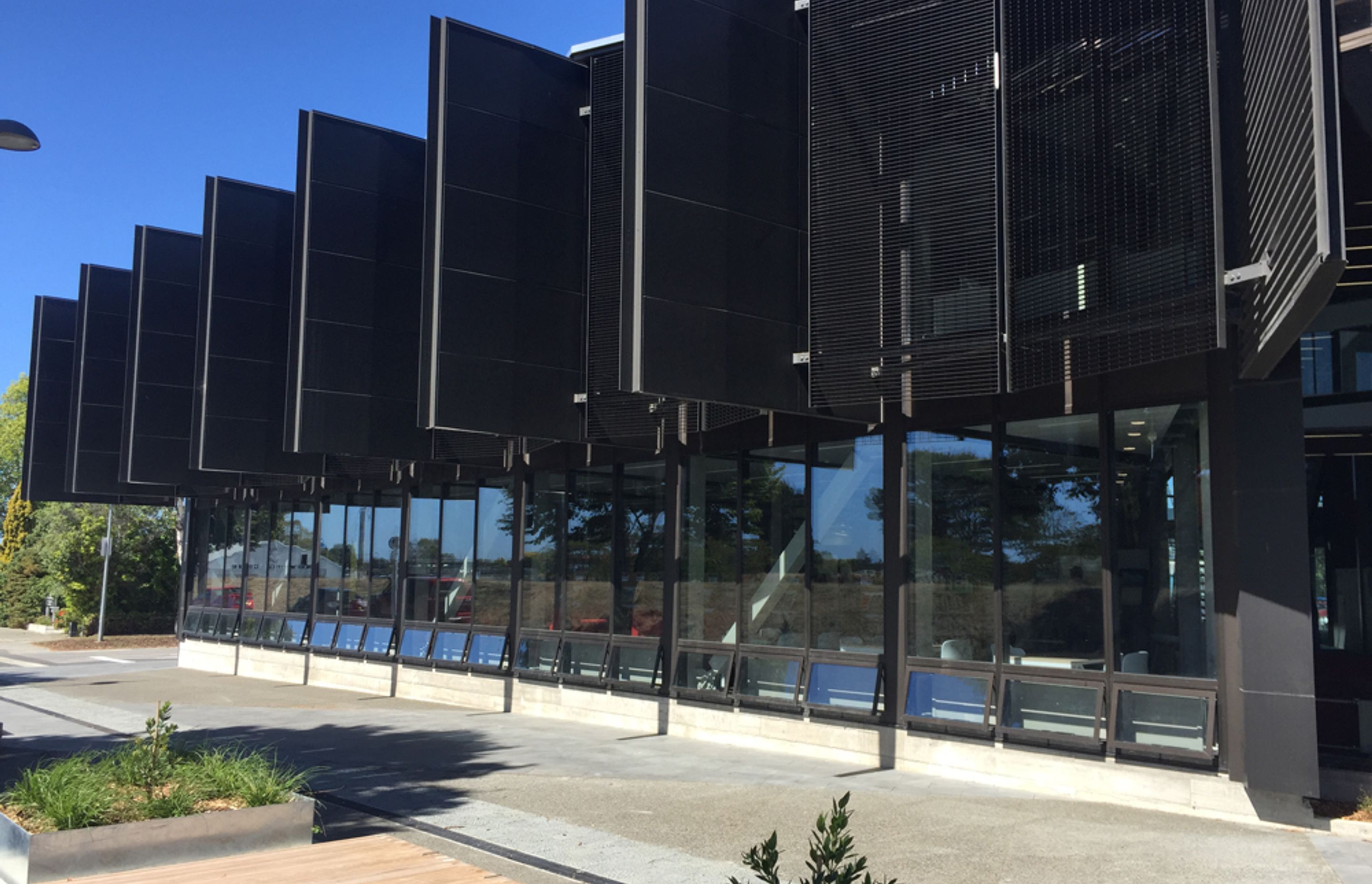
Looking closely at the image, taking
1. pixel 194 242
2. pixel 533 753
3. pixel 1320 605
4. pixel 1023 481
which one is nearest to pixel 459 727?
pixel 533 753

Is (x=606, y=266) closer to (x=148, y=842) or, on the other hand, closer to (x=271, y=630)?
(x=148, y=842)

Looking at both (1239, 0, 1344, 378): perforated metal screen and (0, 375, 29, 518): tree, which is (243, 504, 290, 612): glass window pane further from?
(0, 375, 29, 518): tree

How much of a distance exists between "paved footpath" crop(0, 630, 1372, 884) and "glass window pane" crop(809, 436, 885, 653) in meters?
1.88

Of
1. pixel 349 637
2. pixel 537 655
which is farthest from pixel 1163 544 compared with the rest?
pixel 349 637

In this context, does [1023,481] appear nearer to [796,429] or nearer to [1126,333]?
[1126,333]

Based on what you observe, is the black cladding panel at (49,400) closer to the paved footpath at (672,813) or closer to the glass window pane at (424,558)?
the glass window pane at (424,558)

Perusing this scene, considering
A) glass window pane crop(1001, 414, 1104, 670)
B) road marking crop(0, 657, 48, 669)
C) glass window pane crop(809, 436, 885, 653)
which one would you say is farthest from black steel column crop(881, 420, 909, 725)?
road marking crop(0, 657, 48, 669)

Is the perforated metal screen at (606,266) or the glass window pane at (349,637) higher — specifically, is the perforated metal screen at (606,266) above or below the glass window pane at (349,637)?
above

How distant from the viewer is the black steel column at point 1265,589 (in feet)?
35.6

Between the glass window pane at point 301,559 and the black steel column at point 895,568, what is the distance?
19282 millimetres

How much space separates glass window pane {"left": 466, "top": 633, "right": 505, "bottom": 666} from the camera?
878 inches

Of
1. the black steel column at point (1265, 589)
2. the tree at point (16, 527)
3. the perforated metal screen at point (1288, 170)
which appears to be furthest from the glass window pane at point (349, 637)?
the tree at point (16, 527)

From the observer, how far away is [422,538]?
82.5 ft

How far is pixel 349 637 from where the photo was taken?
2719cm
